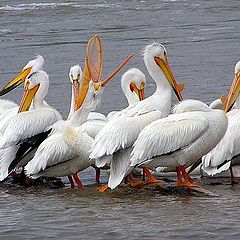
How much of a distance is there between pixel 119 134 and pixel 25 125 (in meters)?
1.13

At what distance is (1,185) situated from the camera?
26.2 feet

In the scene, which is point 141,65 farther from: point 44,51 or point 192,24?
point 192,24

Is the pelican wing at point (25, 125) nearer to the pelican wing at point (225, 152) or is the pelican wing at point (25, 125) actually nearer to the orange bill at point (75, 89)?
the orange bill at point (75, 89)

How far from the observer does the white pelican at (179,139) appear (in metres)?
6.93

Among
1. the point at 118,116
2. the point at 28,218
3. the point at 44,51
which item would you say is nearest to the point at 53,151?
the point at 118,116

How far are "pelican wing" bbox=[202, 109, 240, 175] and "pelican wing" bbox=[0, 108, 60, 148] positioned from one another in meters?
1.51

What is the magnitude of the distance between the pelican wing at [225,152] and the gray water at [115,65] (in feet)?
0.61

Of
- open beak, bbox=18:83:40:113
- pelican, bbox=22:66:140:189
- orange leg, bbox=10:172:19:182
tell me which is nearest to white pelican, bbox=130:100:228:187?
pelican, bbox=22:66:140:189

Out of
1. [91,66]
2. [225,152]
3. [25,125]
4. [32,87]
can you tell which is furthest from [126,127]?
[32,87]

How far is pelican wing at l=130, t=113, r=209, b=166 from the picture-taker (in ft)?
22.6

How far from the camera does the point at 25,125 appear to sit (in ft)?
25.5

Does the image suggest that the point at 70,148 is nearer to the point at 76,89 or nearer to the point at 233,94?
the point at 76,89

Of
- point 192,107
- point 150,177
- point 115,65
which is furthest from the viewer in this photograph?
point 115,65

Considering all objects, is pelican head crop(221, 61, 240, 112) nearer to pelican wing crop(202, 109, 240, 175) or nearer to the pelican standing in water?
pelican wing crop(202, 109, 240, 175)
